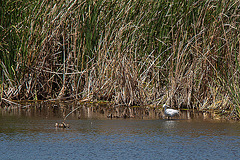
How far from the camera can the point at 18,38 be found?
8672 mm

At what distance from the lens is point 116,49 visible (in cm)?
838

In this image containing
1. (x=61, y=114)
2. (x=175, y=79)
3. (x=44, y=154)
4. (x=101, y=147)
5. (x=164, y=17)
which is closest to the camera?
(x=44, y=154)

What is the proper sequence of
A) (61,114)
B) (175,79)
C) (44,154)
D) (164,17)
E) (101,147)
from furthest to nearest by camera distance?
(164,17) → (175,79) → (61,114) → (101,147) → (44,154)

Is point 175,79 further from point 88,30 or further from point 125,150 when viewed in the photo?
point 125,150

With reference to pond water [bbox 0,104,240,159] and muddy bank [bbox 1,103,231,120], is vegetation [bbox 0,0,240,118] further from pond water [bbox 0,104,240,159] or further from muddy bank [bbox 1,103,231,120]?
pond water [bbox 0,104,240,159]

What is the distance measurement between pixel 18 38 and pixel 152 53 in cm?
244

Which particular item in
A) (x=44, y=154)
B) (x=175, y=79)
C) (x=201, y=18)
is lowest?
(x=44, y=154)

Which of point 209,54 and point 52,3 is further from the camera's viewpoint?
point 52,3

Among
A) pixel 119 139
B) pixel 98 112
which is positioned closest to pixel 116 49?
pixel 98 112

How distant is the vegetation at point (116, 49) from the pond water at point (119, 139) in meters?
1.65

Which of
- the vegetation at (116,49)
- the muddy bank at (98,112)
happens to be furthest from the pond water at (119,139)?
the vegetation at (116,49)

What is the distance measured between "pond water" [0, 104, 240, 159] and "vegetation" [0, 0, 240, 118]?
65.0 inches

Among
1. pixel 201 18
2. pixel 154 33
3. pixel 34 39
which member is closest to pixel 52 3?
pixel 34 39

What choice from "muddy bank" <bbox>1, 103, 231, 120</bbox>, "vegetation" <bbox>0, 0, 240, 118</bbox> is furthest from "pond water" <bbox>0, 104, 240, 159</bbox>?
"vegetation" <bbox>0, 0, 240, 118</bbox>
